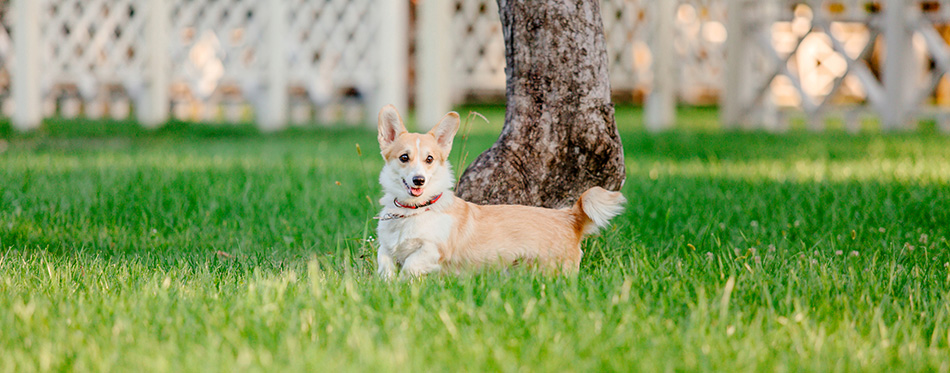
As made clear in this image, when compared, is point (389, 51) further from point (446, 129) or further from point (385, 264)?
point (385, 264)

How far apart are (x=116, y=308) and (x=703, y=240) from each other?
6.49 ft

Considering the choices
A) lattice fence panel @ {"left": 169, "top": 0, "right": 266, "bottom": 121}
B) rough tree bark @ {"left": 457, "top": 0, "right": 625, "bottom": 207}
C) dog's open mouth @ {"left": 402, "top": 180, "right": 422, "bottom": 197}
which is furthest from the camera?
lattice fence panel @ {"left": 169, "top": 0, "right": 266, "bottom": 121}

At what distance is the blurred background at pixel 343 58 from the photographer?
816 centimetres

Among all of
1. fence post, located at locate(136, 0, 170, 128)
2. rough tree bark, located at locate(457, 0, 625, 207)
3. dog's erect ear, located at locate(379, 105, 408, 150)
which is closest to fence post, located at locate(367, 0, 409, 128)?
fence post, located at locate(136, 0, 170, 128)

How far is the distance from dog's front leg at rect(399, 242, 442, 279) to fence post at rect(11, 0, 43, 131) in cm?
739

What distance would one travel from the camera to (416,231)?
239 centimetres

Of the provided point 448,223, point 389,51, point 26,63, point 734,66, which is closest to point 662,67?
point 734,66

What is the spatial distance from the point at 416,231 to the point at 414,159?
0.68 ft

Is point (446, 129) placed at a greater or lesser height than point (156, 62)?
greater

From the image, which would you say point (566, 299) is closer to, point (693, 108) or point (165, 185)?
point (165, 185)

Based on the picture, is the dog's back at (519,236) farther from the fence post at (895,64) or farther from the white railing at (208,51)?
the white railing at (208,51)

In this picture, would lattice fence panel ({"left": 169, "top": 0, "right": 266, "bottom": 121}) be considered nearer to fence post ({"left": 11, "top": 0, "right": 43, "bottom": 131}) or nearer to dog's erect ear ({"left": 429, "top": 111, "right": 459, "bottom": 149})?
fence post ({"left": 11, "top": 0, "right": 43, "bottom": 131})

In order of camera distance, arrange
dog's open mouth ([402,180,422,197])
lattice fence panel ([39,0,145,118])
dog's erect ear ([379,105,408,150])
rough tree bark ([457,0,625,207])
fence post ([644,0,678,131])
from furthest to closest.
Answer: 1. lattice fence panel ([39,0,145,118])
2. fence post ([644,0,678,131])
3. rough tree bark ([457,0,625,207])
4. dog's erect ear ([379,105,408,150])
5. dog's open mouth ([402,180,422,197])

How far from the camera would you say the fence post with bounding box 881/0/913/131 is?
7848mm
